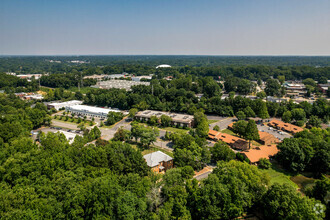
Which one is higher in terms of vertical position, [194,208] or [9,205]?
[9,205]

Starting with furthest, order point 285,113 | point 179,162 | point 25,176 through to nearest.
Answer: point 285,113, point 179,162, point 25,176

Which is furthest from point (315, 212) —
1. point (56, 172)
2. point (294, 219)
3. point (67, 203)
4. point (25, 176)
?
point (25, 176)

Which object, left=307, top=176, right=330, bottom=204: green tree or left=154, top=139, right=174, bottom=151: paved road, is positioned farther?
left=154, top=139, right=174, bottom=151: paved road

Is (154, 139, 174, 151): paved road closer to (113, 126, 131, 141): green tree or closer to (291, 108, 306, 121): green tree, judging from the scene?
(113, 126, 131, 141): green tree

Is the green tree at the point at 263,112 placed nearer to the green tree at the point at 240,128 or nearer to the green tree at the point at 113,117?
the green tree at the point at 240,128

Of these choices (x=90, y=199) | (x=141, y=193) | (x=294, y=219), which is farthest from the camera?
(x=141, y=193)

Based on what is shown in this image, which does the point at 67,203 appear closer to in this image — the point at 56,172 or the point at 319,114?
the point at 56,172

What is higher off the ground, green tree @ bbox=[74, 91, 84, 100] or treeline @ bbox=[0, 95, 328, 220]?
green tree @ bbox=[74, 91, 84, 100]

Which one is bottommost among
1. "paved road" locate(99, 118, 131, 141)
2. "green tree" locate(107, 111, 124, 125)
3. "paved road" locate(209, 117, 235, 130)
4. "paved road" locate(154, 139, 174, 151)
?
"paved road" locate(154, 139, 174, 151)

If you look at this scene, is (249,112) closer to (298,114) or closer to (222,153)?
(298,114)

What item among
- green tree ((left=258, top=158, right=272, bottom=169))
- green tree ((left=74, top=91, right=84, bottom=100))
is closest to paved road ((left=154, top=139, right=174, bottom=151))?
green tree ((left=258, top=158, right=272, bottom=169))

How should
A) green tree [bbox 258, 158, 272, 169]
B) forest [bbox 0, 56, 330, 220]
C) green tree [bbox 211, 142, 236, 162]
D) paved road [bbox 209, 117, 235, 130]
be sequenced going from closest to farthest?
forest [bbox 0, 56, 330, 220] < green tree [bbox 258, 158, 272, 169] < green tree [bbox 211, 142, 236, 162] < paved road [bbox 209, 117, 235, 130]
